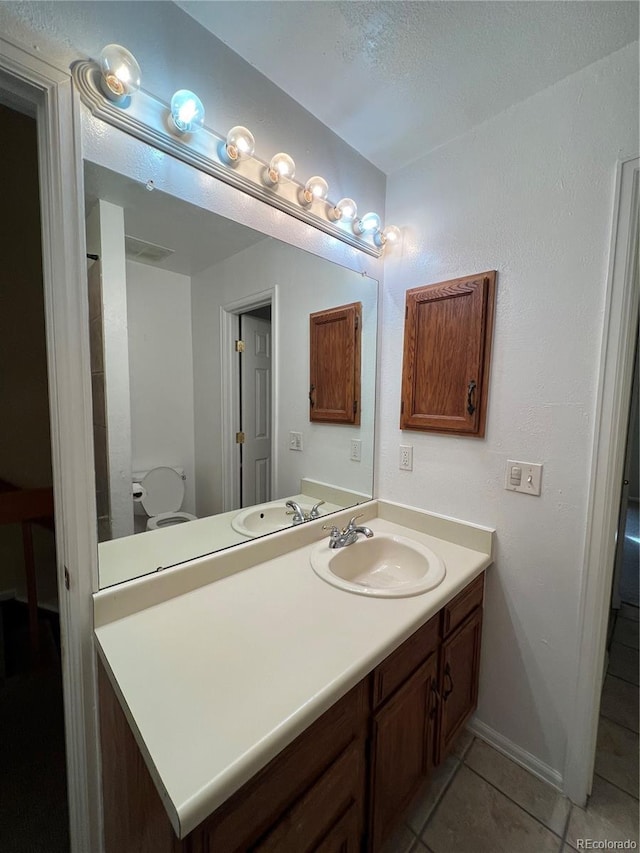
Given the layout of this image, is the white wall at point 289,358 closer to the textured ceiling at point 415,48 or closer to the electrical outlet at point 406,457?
the electrical outlet at point 406,457

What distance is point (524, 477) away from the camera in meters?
1.30

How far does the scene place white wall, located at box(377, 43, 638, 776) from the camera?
113 centimetres

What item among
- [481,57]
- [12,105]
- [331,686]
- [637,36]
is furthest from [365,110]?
[331,686]

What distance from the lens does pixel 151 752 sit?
22.7 inches

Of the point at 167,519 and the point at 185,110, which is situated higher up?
the point at 185,110

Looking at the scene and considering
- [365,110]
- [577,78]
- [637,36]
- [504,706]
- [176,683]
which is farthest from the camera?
[504,706]

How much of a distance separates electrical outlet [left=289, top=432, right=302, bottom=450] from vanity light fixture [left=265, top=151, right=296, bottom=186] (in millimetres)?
929

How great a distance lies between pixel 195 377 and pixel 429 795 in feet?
5.60

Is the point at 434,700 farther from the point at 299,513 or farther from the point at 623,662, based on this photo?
the point at 623,662

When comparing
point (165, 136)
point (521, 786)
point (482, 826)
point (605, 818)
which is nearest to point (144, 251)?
point (165, 136)

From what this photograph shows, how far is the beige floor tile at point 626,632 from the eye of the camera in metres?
2.04

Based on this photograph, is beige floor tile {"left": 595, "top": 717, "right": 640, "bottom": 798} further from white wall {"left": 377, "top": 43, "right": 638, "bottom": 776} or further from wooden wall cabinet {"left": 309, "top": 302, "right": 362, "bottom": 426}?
wooden wall cabinet {"left": 309, "top": 302, "right": 362, "bottom": 426}

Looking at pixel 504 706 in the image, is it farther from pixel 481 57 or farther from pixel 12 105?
pixel 12 105

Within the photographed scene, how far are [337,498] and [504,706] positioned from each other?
105 centimetres
